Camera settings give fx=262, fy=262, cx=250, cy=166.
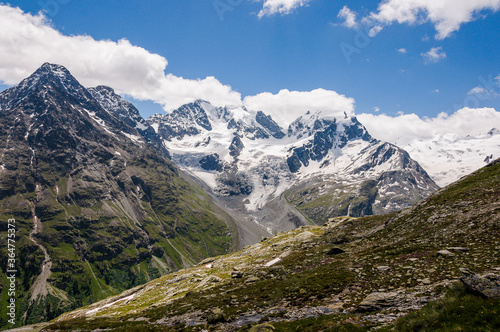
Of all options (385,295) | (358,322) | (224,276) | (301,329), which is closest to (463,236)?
(385,295)

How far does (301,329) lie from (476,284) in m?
14.4

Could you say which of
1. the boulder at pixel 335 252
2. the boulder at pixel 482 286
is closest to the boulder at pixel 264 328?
the boulder at pixel 482 286

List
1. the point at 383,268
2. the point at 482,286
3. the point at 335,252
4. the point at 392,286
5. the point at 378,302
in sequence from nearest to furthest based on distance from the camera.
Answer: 1. the point at 482,286
2. the point at 378,302
3. the point at 392,286
4. the point at 383,268
5. the point at 335,252

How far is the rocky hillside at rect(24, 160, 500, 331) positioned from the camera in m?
18.0

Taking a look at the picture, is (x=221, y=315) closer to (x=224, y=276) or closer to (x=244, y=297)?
(x=244, y=297)

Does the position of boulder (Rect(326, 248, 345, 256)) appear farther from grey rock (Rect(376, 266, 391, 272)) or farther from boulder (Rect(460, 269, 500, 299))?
boulder (Rect(460, 269, 500, 299))

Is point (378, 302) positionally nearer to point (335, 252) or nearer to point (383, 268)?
point (383, 268)

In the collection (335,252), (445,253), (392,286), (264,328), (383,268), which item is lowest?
(392,286)

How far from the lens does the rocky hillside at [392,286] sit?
18031 millimetres

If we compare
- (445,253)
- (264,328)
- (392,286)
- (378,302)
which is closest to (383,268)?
(392,286)

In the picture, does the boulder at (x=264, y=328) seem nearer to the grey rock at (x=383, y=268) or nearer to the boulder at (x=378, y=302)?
the boulder at (x=378, y=302)

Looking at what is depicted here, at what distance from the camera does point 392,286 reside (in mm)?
28844

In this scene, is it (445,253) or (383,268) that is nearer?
(445,253)

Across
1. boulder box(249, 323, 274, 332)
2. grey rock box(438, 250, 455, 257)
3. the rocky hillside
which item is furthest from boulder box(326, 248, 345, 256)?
boulder box(249, 323, 274, 332)
